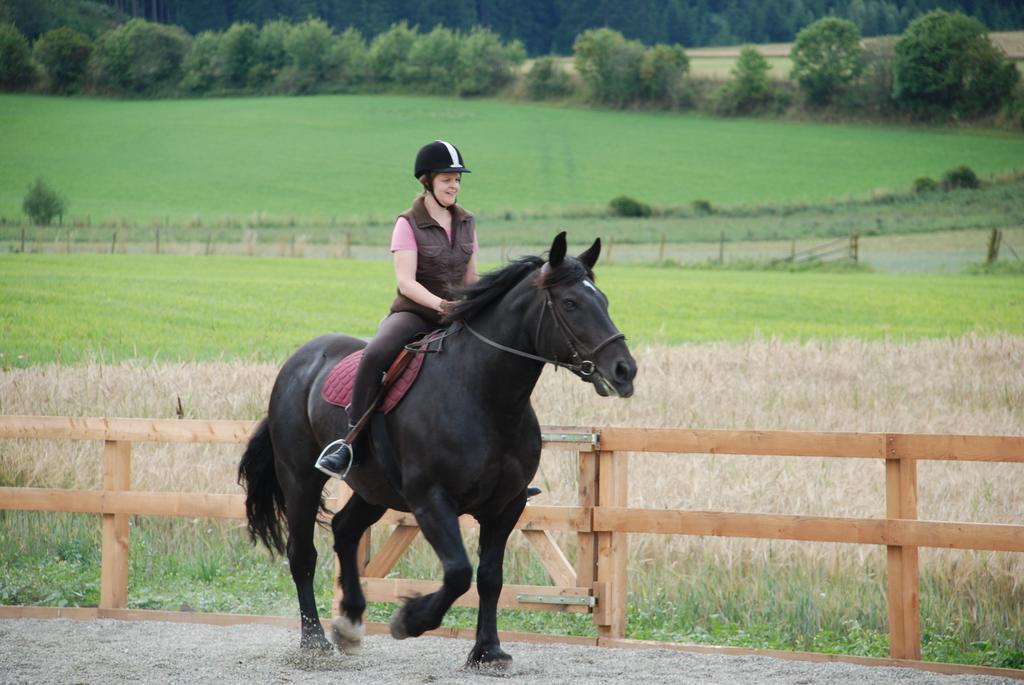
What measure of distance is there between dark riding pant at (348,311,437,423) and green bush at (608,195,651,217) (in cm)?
2545

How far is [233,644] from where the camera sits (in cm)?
609

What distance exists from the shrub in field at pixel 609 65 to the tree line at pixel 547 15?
0.98 feet

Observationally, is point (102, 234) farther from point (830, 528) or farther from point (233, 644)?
point (830, 528)

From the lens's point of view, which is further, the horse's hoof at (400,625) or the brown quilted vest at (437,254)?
the brown quilted vest at (437,254)

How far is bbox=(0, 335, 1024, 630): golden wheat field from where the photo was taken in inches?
280

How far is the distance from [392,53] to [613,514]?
22.0 m

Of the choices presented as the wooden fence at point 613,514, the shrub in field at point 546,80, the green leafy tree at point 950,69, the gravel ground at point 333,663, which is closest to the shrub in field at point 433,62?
the shrub in field at point 546,80

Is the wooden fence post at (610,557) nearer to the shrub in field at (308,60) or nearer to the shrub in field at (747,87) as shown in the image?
the shrub in field at (308,60)

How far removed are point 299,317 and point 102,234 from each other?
3387 mm

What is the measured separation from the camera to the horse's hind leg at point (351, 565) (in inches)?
230

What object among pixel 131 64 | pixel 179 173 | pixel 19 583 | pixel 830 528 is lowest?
pixel 19 583

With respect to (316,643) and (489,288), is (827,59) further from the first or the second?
(316,643)

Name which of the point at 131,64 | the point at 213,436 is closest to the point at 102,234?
the point at 131,64

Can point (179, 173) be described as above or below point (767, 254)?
above
